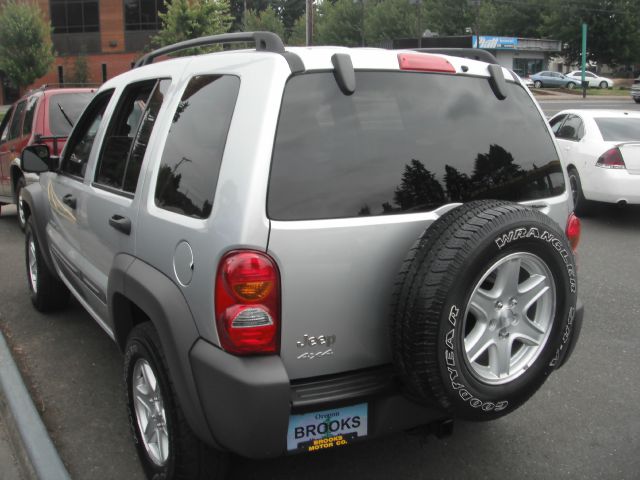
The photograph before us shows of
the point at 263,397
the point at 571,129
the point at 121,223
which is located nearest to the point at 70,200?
the point at 121,223

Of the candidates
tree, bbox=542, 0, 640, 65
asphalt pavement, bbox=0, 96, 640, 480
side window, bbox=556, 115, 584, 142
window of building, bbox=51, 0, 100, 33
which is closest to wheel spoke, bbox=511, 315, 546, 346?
asphalt pavement, bbox=0, 96, 640, 480

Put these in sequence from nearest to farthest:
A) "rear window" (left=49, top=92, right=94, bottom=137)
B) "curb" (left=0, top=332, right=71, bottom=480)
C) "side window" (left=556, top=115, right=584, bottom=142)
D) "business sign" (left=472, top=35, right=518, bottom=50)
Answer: "curb" (left=0, top=332, right=71, bottom=480) → "rear window" (left=49, top=92, right=94, bottom=137) → "side window" (left=556, top=115, right=584, bottom=142) → "business sign" (left=472, top=35, right=518, bottom=50)

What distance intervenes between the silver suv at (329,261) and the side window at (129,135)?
16cm

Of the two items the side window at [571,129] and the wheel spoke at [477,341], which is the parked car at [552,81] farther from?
the wheel spoke at [477,341]

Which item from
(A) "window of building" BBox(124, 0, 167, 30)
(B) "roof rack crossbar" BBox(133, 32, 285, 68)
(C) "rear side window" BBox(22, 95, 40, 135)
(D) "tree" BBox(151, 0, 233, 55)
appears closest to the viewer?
(B) "roof rack crossbar" BBox(133, 32, 285, 68)

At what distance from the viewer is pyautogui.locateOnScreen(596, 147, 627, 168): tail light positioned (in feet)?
28.6

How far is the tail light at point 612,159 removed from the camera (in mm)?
8719

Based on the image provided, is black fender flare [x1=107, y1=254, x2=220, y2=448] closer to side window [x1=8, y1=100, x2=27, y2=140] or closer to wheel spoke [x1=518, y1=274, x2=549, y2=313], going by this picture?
wheel spoke [x1=518, y1=274, x2=549, y2=313]

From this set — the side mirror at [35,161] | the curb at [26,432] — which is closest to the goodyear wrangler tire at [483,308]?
the curb at [26,432]

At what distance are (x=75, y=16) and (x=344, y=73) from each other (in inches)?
2139

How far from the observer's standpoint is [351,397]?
2471mm

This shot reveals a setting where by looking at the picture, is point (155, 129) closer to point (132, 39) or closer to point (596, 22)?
point (132, 39)

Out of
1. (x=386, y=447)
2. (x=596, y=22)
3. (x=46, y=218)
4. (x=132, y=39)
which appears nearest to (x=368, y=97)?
(x=386, y=447)

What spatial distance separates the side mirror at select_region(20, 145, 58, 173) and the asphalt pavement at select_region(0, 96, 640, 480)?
4.10 feet
